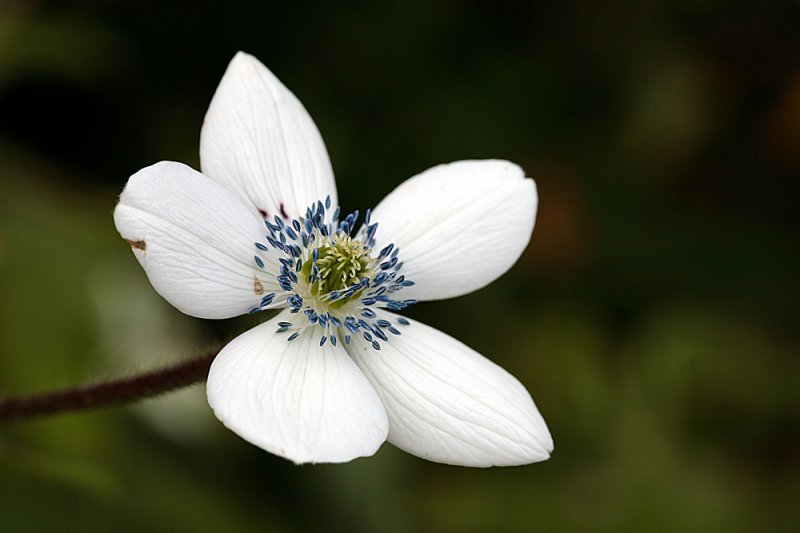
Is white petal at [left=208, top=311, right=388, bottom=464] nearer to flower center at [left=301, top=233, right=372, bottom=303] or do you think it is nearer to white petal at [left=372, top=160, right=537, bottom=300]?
flower center at [left=301, top=233, right=372, bottom=303]

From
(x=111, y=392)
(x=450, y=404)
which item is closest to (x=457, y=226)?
(x=450, y=404)

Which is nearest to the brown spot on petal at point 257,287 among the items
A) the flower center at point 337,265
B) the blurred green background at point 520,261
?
the flower center at point 337,265

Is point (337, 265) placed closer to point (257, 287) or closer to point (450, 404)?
point (257, 287)

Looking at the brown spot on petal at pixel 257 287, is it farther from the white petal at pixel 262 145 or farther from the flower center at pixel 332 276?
the white petal at pixel 262 145

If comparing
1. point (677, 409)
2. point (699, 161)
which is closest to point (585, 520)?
point (677, 409)

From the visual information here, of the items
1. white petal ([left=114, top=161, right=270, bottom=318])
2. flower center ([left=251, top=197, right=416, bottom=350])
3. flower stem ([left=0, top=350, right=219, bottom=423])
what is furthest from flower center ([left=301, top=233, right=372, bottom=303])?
flower stem ([left=0, top=350, right=219, bottom=423])

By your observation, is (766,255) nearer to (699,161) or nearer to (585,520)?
(699,161)
